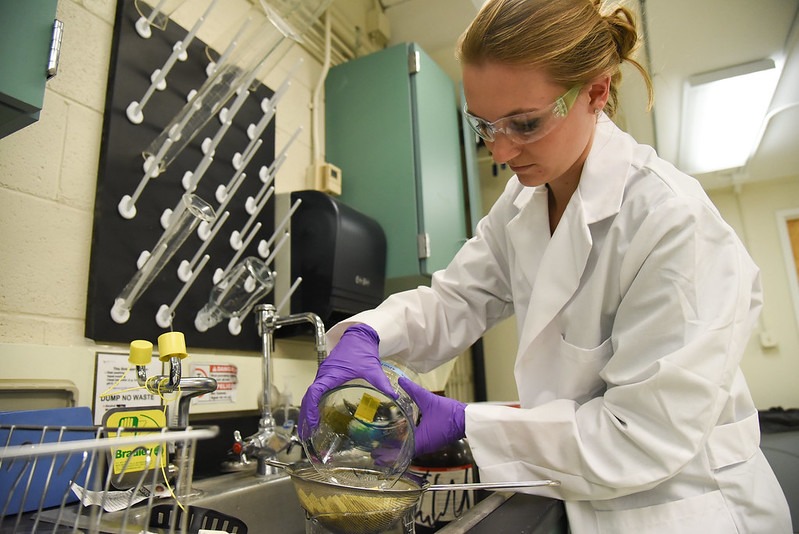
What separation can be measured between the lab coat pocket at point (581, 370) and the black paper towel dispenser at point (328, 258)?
0.90 m

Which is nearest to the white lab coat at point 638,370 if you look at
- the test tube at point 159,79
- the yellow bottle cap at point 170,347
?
the yellow bottle cap at point 170,347

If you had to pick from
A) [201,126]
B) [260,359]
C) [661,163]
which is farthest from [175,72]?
[661,163]

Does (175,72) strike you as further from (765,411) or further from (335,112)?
(765,411)

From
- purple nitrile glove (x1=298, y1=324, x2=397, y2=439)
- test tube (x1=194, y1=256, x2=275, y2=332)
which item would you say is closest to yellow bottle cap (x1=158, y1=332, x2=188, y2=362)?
purple nitrile glove (x1=298, y1=324, x2=397, y2=439)

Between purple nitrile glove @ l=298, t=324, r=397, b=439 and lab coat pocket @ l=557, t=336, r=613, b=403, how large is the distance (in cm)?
35

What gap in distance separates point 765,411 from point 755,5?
2.65 metres

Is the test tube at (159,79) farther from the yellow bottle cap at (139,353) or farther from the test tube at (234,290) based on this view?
the yellow bottle cap at (139,353)

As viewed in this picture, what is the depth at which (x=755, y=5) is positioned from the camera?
6.20 ft

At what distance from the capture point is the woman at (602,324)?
32.0 inches

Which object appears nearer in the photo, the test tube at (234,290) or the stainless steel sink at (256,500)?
the stainless steel sink at (256,500)

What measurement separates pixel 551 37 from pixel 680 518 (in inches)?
33.1

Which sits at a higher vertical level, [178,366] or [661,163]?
[661,163]

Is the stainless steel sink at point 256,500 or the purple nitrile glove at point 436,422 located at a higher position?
the purple nitrile glove at point 436,422

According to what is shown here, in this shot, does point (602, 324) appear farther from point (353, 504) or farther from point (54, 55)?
point (54, 55)
